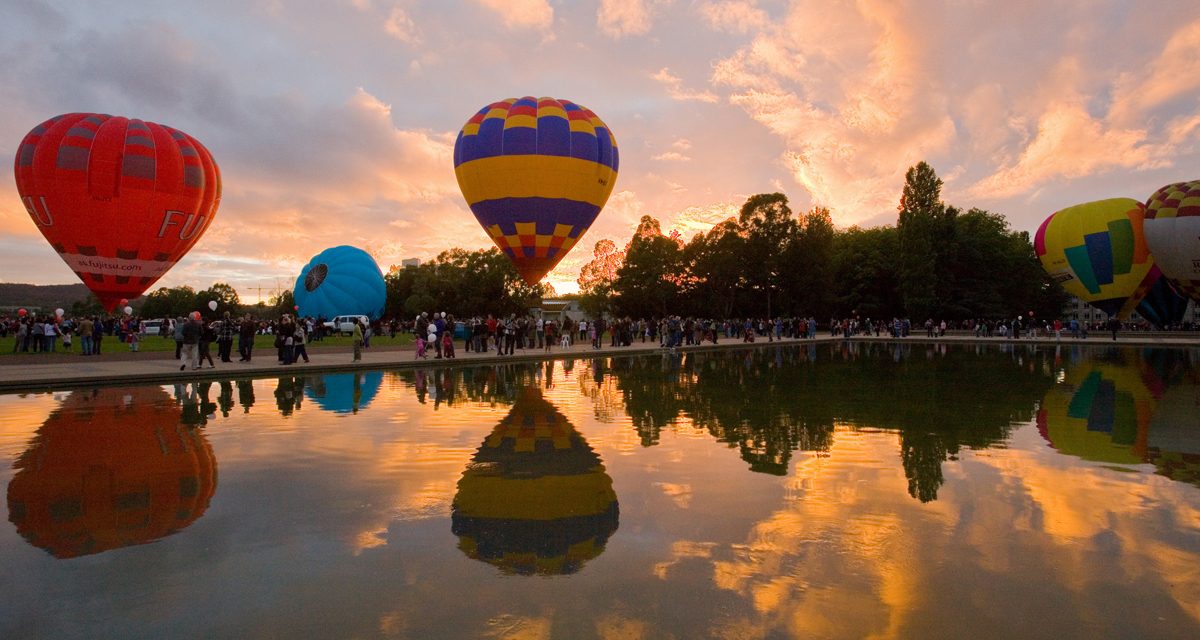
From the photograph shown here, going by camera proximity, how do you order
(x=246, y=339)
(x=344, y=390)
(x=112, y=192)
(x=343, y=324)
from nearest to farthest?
(x=344, y=390) < (x=246, y=339) < (x=112, y=192) < (x=343, y=324)

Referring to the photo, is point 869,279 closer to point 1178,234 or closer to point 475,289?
A: point 1178,234

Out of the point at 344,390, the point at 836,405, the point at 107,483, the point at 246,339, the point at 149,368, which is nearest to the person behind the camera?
the point at 107,483

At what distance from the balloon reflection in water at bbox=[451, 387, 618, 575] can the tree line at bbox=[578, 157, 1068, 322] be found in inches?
2462

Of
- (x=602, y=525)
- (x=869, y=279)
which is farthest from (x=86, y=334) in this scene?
(x=869, y=279)

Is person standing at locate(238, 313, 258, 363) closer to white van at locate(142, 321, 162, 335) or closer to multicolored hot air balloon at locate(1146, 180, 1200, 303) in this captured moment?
white van at locate(142, 321, 162, 335)

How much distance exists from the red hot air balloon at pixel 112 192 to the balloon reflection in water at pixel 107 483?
23.0 metres

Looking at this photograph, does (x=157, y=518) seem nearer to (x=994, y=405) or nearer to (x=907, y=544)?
(x=907, y=544)

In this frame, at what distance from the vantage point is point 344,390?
53.7 ft

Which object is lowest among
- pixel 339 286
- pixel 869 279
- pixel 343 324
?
pixel 343 324

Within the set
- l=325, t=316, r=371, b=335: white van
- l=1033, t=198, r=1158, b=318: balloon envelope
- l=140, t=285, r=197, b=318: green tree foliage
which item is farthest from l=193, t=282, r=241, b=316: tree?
l=1033, t=198, r=1158, b=318: balloon envelope

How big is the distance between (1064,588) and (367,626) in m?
4.05

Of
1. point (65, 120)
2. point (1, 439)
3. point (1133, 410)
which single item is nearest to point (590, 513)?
point (1, 439)

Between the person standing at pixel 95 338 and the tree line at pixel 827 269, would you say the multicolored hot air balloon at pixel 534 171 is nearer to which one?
the person standing at pixel 95 338

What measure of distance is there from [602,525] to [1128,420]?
9.94 meters
